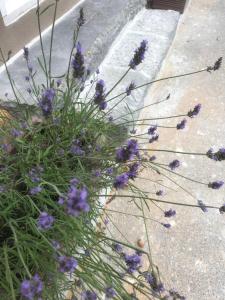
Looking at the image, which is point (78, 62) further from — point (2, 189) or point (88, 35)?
point (88, 35)

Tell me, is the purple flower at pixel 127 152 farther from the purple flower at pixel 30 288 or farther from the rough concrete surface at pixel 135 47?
the rough concrete surface at pixel 135 47

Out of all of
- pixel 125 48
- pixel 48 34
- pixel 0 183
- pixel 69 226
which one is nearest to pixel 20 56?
pixel 48 34

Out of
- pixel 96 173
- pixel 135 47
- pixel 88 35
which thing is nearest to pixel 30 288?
pixel 96 173

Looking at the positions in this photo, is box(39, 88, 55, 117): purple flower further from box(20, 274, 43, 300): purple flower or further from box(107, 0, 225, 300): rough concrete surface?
box(107, 0, 225, 300): rough concrete surface

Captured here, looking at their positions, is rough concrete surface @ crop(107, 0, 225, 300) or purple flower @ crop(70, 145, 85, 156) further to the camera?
rough concrete surface @ crop(107, 0, 225, 300)

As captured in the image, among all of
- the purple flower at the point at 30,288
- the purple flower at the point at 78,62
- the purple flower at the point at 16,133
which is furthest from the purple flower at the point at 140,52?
the purple flower at the point at 30,288

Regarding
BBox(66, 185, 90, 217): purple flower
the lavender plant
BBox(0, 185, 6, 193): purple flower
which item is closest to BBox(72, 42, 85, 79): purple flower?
the lavender plant

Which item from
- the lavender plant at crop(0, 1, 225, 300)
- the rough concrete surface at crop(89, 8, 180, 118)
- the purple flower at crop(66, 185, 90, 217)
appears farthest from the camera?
the rough concrete surface at crop(89, 8, 180, 118)
